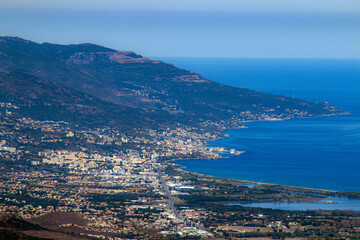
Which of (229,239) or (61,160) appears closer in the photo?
(229,239)

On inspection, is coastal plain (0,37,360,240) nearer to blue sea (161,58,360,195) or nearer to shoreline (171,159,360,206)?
shoreline (171,159,360,206)

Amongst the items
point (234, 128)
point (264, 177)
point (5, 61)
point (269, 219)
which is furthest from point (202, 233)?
point (5, 61)

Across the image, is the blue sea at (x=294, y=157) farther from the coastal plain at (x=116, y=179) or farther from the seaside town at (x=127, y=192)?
the seaside town at (x=127, y=192)

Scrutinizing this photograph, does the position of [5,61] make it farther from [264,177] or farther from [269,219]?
[269,219]

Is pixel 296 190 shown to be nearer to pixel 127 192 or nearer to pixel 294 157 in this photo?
pixel 127 192

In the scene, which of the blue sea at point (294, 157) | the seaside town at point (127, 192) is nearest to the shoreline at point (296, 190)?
→ the seaside town at point (127, 192)

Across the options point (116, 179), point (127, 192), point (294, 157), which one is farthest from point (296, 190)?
point (294, 157)

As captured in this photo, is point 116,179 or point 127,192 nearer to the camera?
point 127,192

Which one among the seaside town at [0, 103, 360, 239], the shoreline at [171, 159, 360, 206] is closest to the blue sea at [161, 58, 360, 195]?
the shoreline at [171, 159, 360, 206]
